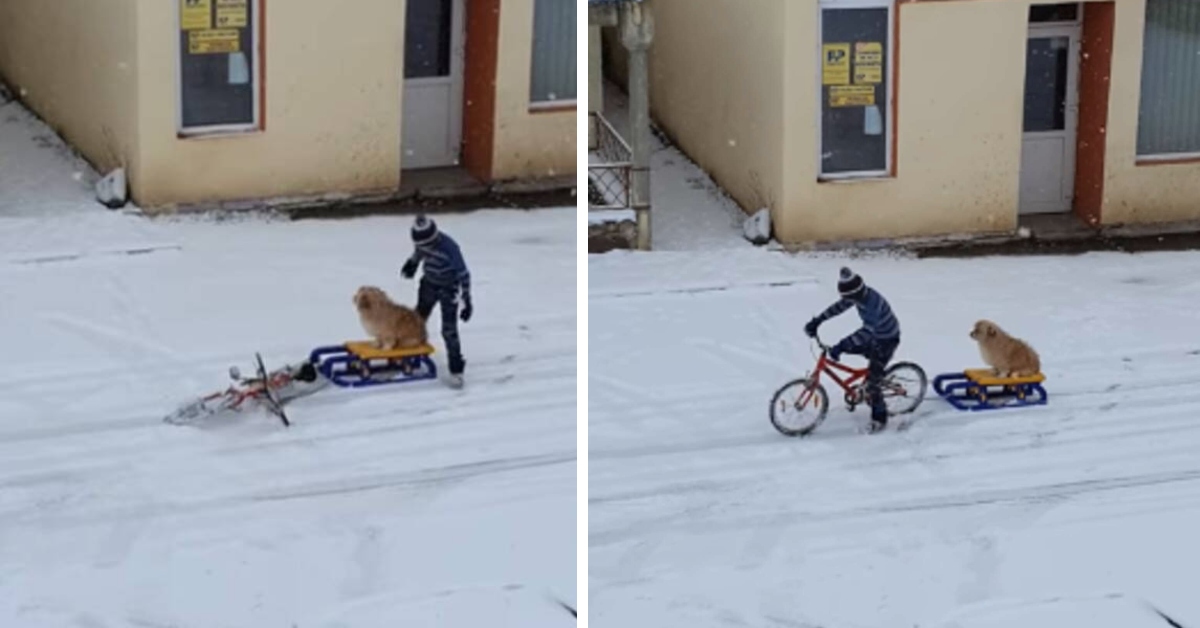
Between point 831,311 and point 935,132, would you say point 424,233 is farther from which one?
point 935,132

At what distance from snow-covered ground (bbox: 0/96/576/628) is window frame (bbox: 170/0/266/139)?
26cm

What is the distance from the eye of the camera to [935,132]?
21.1 ft

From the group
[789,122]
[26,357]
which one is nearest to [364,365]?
[26,357]

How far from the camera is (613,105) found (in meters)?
5.63

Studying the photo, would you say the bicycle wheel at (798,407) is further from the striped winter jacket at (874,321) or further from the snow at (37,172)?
the snow at (37,172)

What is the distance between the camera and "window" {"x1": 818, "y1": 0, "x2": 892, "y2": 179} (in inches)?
252

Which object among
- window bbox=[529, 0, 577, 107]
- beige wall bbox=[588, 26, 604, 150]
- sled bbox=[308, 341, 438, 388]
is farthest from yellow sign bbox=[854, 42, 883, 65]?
sled bbox=[308, 341, 438, 388]

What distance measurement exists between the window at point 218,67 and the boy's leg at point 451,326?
94cm

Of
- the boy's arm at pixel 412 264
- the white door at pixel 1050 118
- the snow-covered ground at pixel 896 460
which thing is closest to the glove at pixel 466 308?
the boy's arm at pixel 412 264

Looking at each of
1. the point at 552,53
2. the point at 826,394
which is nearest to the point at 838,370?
the point at 826,394

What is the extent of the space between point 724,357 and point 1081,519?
72 centimetres

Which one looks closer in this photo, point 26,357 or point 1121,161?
point 26,357

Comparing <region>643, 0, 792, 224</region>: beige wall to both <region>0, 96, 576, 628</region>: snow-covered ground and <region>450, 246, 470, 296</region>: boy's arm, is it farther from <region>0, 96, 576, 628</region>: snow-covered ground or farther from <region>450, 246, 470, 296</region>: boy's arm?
<region>450, 246, 470, 296</region>: boy's arm

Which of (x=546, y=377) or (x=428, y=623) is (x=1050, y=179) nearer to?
(x=546, y=377)
